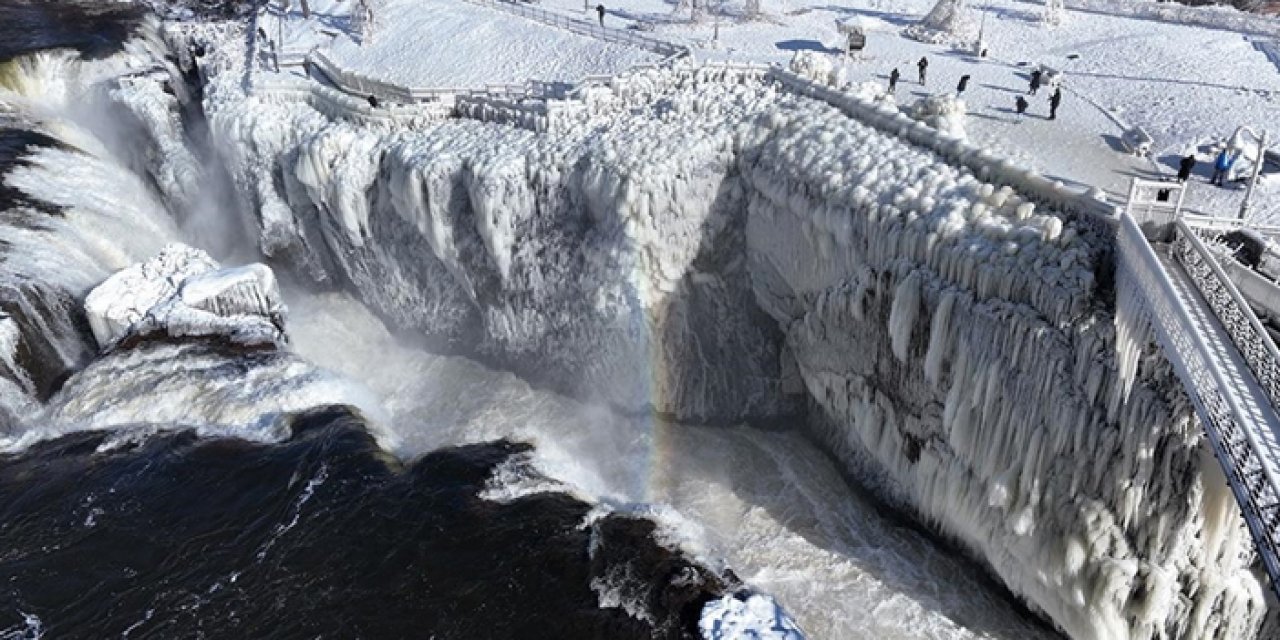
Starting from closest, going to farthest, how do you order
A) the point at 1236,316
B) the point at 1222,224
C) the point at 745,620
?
the point at 1236,316, the point at 1222,224, the point at 745,620

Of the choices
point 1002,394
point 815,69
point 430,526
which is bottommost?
point 430,526

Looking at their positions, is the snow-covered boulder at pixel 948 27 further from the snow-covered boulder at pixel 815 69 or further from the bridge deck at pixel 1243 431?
the bridge deck at pixel 1243 431

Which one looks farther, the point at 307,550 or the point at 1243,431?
the point at 307,550

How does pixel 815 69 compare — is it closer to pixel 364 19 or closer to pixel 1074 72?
pixel 1074 72

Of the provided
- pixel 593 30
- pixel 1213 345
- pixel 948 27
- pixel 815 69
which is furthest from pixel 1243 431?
pixel 593 30

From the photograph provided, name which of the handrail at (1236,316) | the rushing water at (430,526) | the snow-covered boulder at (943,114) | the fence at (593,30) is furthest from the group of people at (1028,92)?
the rushing water at (430,526)

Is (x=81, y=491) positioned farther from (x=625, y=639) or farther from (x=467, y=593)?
(x=625, y=639)
